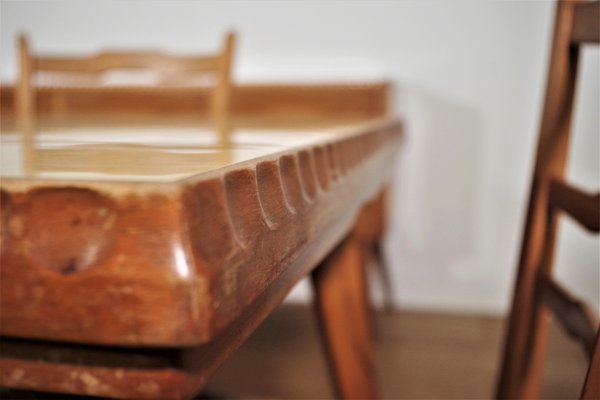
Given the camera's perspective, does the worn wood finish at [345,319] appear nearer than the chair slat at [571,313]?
No

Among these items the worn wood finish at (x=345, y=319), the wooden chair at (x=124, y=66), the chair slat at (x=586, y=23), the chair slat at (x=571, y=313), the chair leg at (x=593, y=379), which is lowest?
the worn wood finish at (x=345, y=319)

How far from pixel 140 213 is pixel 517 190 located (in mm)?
1950

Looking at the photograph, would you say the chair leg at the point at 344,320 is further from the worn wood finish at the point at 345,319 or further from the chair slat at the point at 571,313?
the chair slat at the point at 571,313

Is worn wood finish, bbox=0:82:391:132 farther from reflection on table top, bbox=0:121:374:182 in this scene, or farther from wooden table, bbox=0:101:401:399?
wooden table, bbox=0:101:401:399

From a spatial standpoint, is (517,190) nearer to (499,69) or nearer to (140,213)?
(499,69)

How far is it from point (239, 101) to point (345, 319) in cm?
122

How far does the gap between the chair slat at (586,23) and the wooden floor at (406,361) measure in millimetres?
956

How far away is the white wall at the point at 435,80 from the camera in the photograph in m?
2.01

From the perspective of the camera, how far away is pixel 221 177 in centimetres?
30

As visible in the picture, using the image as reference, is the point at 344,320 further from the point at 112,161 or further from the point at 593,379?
the point at 112,161

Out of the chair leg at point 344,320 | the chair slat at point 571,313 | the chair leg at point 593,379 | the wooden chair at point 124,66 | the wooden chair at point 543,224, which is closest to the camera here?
the chair leg at point 593,379

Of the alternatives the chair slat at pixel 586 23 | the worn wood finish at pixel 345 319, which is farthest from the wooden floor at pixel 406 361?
the chair slat at pixel 586 23

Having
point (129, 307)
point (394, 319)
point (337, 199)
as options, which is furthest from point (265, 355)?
point (129, 307)

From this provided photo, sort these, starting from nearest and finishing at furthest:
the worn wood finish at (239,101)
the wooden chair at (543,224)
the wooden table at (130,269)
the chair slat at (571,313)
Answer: the wooden table at (130,269) → the chair slat at (571,313) → the wooden chair at (543,224) → the worn wood finish at (239,101)
